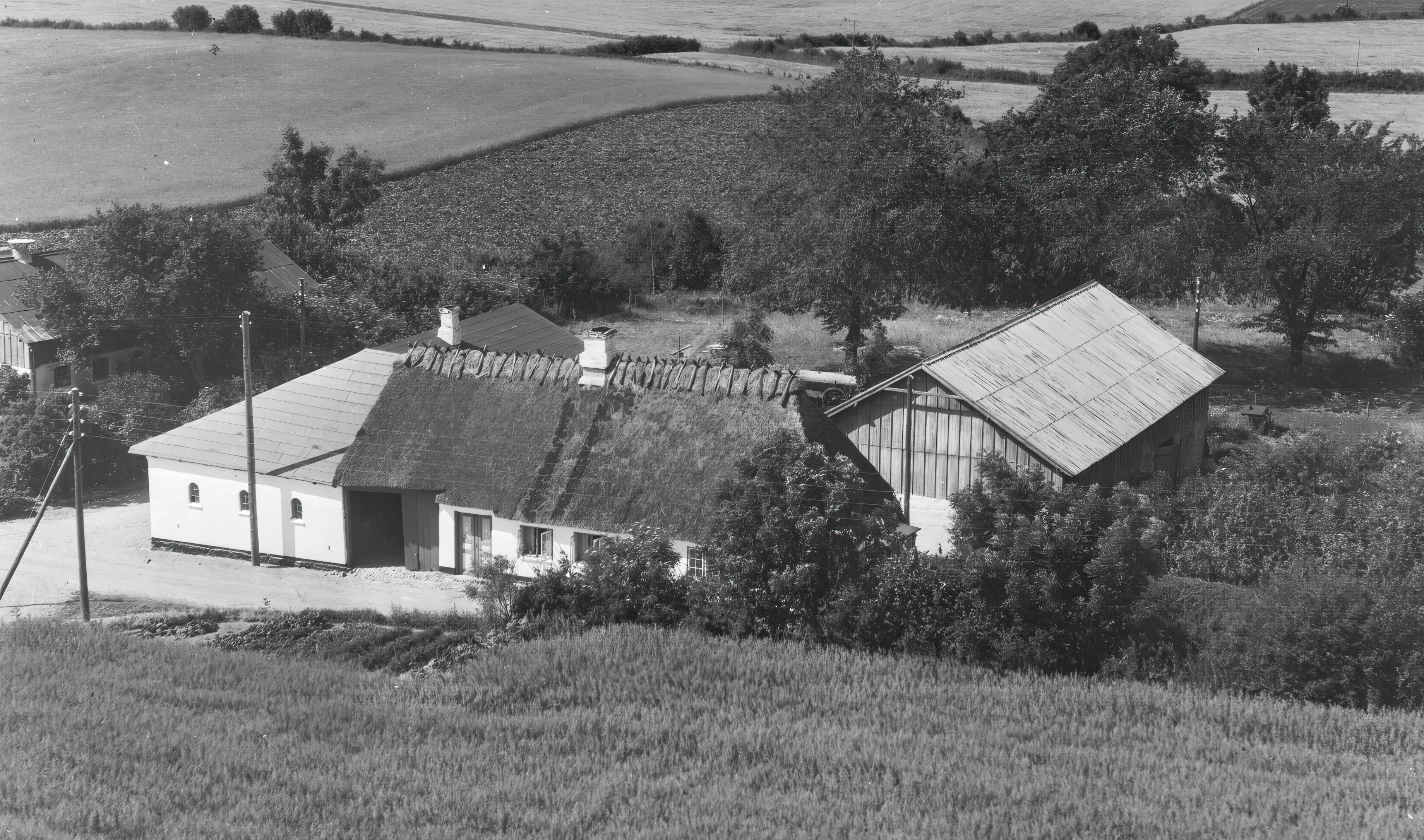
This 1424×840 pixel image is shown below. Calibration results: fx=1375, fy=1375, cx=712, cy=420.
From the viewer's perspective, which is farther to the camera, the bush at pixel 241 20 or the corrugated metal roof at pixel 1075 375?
the bush at pixel 241 20

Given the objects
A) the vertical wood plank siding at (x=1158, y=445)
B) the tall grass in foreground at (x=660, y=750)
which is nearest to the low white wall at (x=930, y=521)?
the vertical wood plank siding at (x=1158, y=445)

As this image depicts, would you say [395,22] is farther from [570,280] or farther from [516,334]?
[516,334]

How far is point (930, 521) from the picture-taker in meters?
29.9

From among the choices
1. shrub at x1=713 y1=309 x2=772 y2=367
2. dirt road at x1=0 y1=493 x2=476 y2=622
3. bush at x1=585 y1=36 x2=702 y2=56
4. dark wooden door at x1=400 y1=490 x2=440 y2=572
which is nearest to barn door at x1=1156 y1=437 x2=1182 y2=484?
shrub at x1=713 y1=309 x2=772 y2=367

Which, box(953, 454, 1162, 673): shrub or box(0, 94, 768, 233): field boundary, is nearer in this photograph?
box(953, 454, 1162, 673): shrub

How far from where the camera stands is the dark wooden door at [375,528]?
30.3 meters

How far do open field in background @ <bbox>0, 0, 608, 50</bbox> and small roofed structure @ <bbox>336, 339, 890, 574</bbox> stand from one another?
53.9 metres

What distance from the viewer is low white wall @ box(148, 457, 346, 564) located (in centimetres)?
3017

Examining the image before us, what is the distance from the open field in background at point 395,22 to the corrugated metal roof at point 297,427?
5013cm

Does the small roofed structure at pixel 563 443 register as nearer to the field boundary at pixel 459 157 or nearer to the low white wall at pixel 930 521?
the low white wall at pixel 930 521

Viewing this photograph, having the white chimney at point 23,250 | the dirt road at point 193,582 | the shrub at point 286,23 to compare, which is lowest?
the dirt road at point 193,582

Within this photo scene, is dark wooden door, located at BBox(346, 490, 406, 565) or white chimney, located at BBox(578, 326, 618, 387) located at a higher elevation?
white chimney, located at BBox(578, 326, 618, 387)

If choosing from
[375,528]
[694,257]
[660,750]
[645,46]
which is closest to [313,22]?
[645,46]

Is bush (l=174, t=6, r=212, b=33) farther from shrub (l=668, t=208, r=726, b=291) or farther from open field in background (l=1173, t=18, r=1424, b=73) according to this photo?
open field in background (l=1173, t=18, r=1424, b=73)
